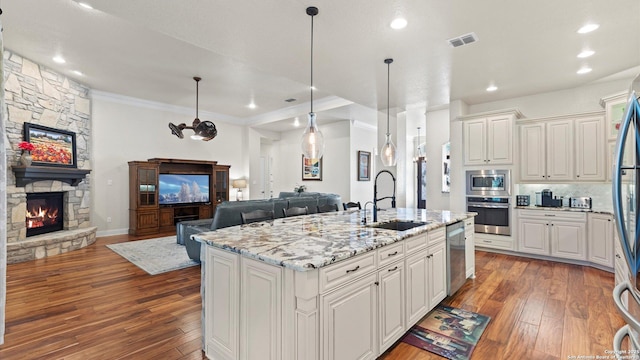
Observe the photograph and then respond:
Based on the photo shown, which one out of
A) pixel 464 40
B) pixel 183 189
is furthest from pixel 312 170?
pixel 464 40

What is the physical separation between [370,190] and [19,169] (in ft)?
25.2

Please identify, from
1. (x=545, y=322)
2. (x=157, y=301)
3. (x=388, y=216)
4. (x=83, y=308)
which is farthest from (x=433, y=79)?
(x=83, y=308)

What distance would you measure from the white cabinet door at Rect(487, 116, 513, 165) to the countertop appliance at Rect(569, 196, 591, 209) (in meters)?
1.12

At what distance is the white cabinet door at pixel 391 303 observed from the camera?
80.0 inches

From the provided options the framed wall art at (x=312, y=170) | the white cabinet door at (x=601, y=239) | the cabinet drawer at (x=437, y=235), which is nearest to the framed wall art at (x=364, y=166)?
the framed wall art at (x=312, y=170)

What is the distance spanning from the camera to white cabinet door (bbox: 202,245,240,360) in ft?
6.19

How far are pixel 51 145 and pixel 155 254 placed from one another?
107 inches

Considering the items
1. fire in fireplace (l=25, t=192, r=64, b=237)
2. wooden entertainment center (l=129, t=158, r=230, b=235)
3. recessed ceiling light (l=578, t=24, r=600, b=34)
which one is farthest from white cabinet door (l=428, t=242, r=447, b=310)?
wooden entertainment center (l=129, t=158, r=230, b=235)

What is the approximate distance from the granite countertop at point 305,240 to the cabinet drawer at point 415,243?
6 cm

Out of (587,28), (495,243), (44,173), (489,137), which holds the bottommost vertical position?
(495,243)

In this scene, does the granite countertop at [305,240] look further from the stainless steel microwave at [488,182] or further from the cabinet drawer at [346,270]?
the stainless steel microwave at [488,182]

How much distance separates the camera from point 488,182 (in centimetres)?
502

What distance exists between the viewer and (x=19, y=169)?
14.5 feet

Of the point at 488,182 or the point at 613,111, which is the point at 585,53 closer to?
the point at 613,111
